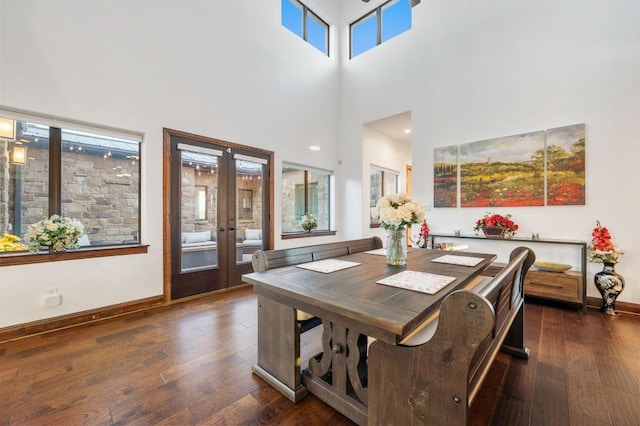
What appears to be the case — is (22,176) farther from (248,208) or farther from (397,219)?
(397,219)

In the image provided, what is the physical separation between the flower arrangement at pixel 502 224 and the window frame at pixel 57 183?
450cm

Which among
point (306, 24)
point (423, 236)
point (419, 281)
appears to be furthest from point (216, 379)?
point (306, 24)

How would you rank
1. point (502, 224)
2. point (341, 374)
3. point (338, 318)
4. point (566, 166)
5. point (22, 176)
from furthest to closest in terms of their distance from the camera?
point (502, 224)
point (566, 166)
point (22, 176)
point (341, 374)
point (338, 318)

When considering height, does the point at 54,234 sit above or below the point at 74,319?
above

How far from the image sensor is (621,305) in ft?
9.93

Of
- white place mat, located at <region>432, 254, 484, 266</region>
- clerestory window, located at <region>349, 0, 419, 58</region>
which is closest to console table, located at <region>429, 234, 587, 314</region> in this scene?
white place mat, located at <region>432, 254, 484, 266</region>

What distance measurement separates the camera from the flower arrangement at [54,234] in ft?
8.20

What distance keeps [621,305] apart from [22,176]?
6.54 m

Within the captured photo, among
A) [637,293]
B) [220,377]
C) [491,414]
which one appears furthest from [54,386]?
[637,293]

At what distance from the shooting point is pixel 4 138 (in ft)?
8.14

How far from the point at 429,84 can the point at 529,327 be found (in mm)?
3882

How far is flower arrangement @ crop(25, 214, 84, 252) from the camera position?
2.50 metres

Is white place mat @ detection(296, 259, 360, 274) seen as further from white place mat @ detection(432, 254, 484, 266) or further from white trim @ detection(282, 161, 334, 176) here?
white trim @ detection(282, 161, 334, 176)

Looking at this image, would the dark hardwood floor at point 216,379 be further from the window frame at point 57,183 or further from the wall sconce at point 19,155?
the wall sconce at point 19,155
